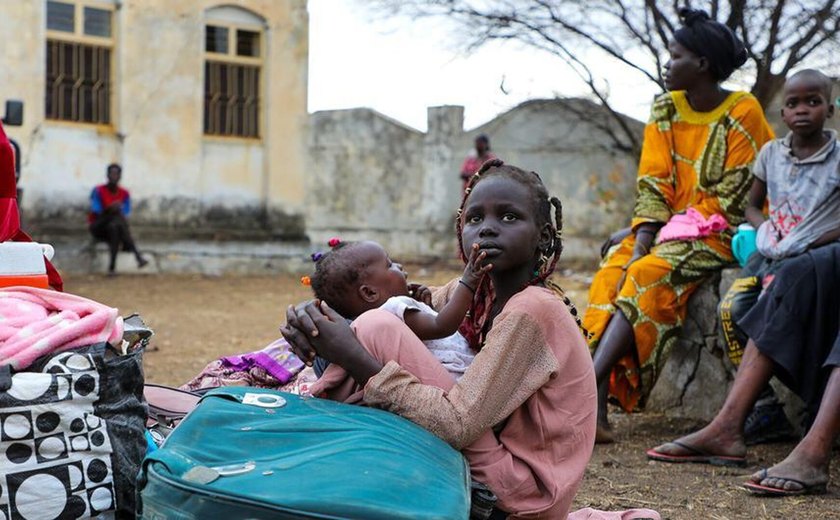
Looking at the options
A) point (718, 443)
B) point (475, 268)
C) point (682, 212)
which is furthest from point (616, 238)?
point (475, 268)

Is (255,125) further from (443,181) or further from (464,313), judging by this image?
(464,313)

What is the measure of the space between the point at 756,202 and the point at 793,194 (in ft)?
1.06

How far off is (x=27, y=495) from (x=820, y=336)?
9.92 ft

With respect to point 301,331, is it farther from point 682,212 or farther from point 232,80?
point 232,80

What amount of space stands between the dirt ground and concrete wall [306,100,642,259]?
3.63m

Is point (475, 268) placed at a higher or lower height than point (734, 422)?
higher

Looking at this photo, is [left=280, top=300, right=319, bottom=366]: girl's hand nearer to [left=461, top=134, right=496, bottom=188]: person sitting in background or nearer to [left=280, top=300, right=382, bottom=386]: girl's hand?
[left=280, top=300, right=382, bottom=386]: girl's hand

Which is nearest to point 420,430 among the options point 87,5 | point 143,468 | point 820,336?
point 143,468

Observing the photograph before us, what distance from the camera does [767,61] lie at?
9.25 meters

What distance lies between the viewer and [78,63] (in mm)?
14258

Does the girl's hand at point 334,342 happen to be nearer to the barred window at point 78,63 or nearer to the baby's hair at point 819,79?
the baby's hair at point 819,79

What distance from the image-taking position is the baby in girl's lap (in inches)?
110

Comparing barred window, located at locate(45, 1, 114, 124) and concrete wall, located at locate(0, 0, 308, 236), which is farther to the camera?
barred window, located at locate(45, 1, 114, 124)

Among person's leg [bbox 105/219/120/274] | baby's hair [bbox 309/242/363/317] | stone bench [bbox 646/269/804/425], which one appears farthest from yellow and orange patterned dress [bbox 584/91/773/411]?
person's leg [bbox 105/219/120/274]
